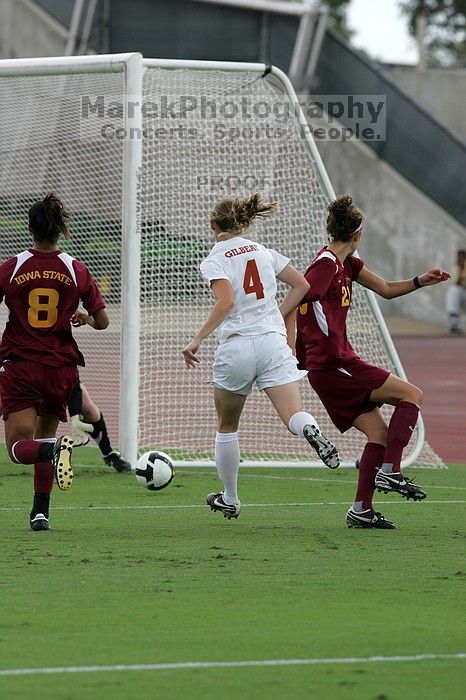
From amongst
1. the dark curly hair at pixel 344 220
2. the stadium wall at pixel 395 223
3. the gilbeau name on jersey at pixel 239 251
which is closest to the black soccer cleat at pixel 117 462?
the gilbeau name on jersey at pixel 239 251

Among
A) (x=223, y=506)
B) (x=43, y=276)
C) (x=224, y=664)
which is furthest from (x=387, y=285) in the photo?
(x=224, y=664)

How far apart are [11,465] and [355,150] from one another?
28043 millimetres

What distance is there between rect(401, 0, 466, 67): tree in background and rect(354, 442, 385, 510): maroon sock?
2977 inches

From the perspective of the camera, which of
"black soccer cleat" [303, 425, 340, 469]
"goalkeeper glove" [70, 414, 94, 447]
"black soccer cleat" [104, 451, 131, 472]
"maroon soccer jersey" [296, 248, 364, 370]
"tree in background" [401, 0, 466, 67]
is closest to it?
"black soccer cleat" [303, 425, 340, 469]

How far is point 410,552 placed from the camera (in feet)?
24.3

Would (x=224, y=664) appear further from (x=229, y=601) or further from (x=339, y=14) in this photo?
(x=339, y=14)

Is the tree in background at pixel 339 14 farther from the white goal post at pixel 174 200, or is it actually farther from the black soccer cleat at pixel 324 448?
the black soccer cleat at pixel 324 448

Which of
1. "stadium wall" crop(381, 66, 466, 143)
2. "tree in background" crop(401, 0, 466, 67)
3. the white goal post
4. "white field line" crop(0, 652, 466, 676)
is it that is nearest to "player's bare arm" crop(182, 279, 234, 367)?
"white field line" crop(0, 652, 466, 676)

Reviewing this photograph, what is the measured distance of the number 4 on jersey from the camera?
8023mm

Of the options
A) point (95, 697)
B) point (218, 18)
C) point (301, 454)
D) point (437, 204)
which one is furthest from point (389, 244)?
point (95, 697)

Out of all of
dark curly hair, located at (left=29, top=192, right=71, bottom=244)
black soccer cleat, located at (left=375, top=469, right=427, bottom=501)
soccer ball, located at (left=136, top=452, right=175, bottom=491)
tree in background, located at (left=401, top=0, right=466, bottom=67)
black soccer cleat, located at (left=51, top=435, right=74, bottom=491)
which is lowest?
soccer ball, located at (left=136, top=452, right=175, bottom=491)

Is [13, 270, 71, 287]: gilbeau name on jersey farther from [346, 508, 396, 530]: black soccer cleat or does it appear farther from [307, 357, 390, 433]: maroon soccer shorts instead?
[346, 508, 396, 530]: black soccer cleat

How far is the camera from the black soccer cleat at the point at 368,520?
27.1 ft

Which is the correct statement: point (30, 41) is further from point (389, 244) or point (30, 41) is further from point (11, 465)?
point (11, 465)
